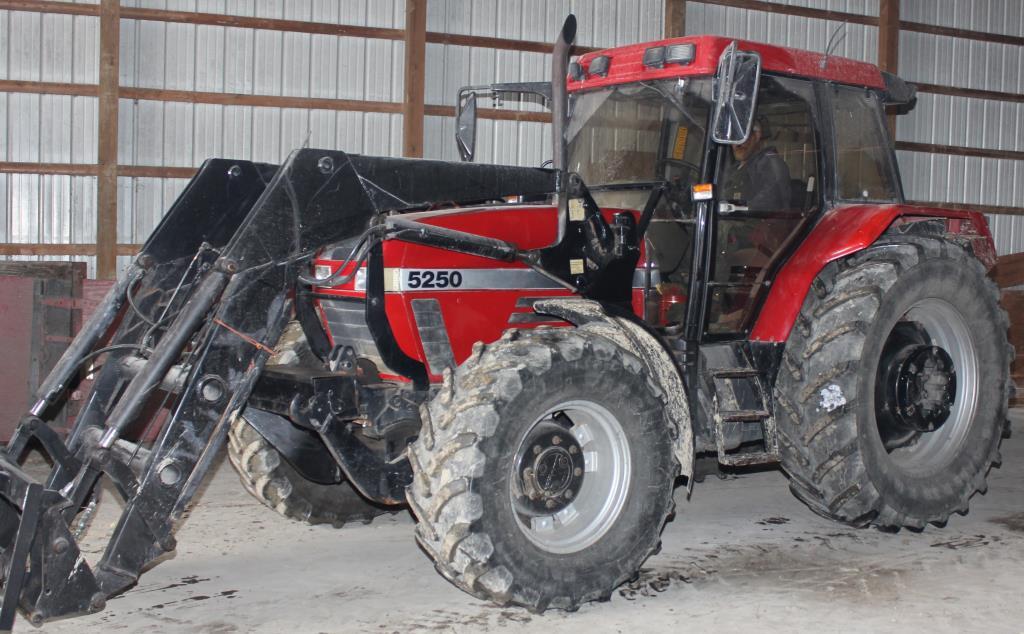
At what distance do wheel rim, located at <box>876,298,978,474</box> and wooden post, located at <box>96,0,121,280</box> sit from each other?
29.2 ft

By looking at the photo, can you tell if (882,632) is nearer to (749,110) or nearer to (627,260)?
(627,260)

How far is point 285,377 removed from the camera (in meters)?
4.75

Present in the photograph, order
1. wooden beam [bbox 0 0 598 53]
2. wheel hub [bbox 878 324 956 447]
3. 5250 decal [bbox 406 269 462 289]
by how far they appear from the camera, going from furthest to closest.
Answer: wooden beam [bbox 0 0 598 53] → wheel hub [bbox 878 324 956 447] → 5250 decal [bbox 406 269 462 289]

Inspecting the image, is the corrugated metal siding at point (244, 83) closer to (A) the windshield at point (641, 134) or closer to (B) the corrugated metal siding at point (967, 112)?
(A) the windshield at point (641, 134)

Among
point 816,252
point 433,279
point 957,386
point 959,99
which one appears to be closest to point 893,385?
point 957,386

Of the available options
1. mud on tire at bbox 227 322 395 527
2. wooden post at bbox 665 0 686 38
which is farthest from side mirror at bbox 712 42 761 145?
wooden post at bbox 665 0 686 38

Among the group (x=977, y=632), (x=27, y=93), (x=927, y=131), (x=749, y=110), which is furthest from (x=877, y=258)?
(x=927, y=131)

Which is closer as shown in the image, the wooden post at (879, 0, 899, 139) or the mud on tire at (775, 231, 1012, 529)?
the mud on tire at (775, 231, 1012, 529)

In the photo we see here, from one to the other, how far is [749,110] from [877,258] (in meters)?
1.30

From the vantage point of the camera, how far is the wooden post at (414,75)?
1305 centimetres

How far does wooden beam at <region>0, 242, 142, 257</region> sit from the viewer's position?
12.1 metres

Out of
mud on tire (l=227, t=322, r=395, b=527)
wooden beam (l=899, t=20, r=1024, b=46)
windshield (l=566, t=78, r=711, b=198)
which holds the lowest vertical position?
mud on tire (l=227, t=322, r=395, b=527)

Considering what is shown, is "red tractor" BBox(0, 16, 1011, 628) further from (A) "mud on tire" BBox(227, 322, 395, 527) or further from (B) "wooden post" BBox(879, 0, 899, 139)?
(B) "wooden post" BBox(879, 0, 899, 139)

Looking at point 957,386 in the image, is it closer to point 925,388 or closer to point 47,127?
point 925,388
